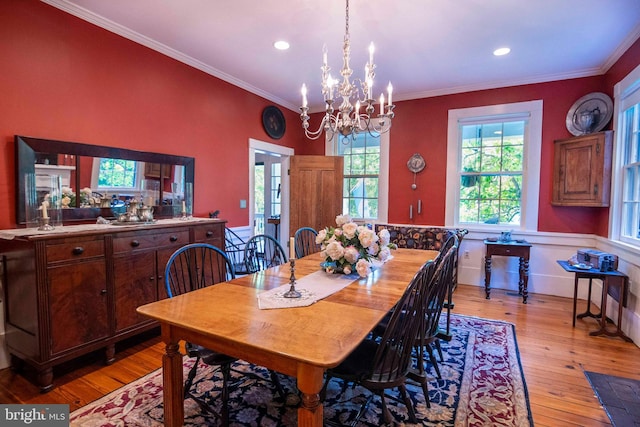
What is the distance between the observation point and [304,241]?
3422mm

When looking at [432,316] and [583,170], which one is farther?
[583,170]

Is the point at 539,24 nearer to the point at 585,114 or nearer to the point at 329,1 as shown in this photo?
the point at 585,114

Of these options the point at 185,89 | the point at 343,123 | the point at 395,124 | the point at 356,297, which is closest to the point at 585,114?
the point at 395,124

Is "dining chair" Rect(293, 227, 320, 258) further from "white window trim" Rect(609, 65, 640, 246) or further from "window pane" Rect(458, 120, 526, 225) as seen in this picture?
"white window trim" Rect(609, 65, 640, 246)

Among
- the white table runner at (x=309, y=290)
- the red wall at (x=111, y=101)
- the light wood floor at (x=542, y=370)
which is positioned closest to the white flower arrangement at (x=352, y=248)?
the white table runner at (x=309, y=290)

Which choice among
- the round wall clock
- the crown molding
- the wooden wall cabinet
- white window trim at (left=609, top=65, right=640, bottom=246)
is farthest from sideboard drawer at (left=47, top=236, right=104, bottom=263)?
the wooden wall cabinet

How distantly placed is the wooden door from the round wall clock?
48cm

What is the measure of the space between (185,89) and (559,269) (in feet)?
16.2

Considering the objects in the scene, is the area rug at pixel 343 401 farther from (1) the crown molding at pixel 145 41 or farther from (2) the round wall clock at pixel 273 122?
(2) the round wall clock at pixel 273 122

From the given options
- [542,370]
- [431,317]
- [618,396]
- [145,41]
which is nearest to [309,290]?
[431,317]

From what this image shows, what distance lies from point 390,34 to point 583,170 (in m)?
2.72

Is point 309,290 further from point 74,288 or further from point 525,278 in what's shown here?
point 525,278

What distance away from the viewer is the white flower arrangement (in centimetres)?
207

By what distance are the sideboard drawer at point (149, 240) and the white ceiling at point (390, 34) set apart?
5.89 feet
